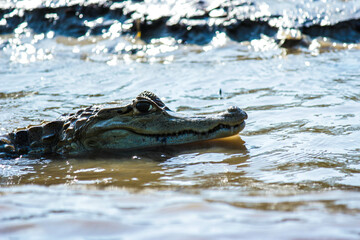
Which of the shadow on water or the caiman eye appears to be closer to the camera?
the shadow on water

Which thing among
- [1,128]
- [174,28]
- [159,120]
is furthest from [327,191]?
[174,28]

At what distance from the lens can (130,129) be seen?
15.1ft

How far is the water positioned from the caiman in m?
0.15

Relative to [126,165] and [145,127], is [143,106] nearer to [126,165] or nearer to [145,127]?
[145,127]

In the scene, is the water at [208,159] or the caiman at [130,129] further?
the caiman at [130,129]

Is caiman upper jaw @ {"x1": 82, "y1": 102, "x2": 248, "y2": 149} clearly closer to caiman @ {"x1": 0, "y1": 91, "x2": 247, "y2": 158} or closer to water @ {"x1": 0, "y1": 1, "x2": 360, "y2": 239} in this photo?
caiman @ {"x1": 0, "y1": 91, "x2": 247, "y2": 158}

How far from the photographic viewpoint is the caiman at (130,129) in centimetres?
449

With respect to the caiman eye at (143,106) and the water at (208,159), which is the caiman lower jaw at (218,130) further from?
the caiman eye at (143,106)

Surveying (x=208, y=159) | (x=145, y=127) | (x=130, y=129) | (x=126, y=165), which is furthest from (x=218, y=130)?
(x=126, y=165)

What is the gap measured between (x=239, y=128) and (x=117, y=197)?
195cm

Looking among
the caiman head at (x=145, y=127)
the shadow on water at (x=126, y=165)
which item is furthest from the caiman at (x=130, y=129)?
the shadow on water at (x=126, y=165)

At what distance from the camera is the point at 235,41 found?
32.8 feet

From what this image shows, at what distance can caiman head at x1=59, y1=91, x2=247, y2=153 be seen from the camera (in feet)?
14.7

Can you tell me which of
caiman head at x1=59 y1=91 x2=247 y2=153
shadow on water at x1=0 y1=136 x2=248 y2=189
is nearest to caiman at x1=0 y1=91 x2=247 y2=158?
caiman head at x1=59 y1=91 x2=247 y2=153
